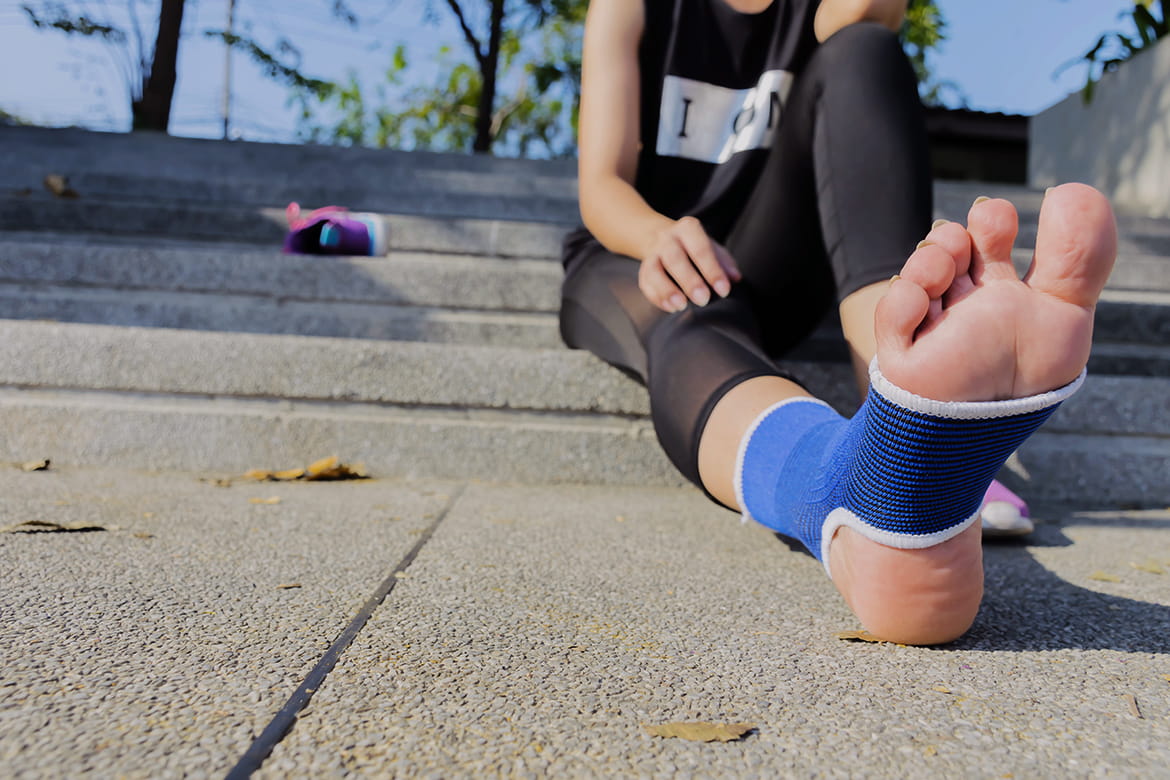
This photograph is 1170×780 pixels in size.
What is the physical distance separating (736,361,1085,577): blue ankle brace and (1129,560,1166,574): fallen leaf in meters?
0.56

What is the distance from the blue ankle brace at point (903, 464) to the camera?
63cm

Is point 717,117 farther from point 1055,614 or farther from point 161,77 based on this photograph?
point 161,77

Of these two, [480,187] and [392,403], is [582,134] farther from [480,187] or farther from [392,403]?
[480,187]

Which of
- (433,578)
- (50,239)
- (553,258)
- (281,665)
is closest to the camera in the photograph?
(281,665)

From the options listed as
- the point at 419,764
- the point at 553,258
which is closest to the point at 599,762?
the point at 419,764

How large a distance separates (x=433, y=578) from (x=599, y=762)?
0.44 metres

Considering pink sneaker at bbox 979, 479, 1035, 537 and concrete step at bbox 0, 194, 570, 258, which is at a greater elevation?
concrete step at bbox 0, 194, 570, 258

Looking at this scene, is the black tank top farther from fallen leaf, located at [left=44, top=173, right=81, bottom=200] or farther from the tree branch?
the tree branch

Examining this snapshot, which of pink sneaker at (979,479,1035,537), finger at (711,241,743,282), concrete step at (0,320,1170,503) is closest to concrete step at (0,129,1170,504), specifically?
concrete step at (0,320,1170,503)

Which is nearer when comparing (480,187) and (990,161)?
(480,187)

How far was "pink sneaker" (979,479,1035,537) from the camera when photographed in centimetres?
116

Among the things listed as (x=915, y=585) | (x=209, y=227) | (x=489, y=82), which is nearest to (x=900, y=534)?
(x=915, y=585)

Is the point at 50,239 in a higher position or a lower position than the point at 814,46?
lower

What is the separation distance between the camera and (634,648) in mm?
718
